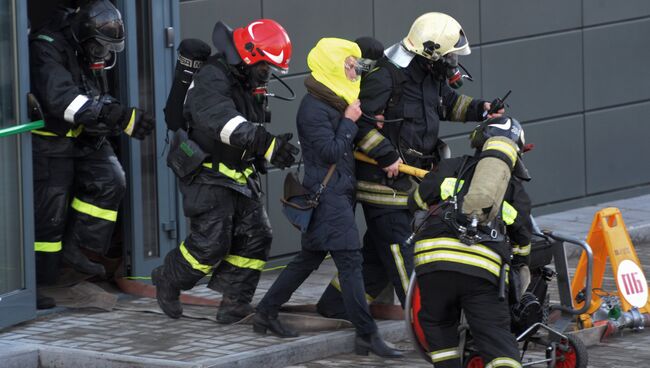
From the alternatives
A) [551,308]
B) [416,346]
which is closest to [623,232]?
[551,308]

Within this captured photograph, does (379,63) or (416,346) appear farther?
(379,63)

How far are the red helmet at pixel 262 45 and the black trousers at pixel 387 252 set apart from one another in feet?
3.41

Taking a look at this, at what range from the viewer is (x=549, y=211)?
13555 mm

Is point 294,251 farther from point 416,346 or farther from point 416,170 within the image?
point 416,346

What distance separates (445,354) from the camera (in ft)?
24.8

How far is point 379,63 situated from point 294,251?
2.55 meters

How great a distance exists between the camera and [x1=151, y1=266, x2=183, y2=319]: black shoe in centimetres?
930

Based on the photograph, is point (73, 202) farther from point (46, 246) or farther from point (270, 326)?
point (270, 326)

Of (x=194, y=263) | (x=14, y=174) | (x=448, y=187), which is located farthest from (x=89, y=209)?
(x=448, y=187)

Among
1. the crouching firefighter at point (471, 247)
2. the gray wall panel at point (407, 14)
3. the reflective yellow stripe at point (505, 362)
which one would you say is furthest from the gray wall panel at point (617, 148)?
the reflective yellow stripe at point (505, 362)

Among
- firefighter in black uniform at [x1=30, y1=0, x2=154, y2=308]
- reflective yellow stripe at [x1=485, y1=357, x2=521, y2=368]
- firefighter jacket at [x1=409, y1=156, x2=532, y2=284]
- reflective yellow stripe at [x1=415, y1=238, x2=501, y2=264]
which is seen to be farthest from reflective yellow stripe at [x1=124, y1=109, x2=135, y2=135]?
reflective yellow stripe at [x1=485, y1=357, x2=521, y2=368]

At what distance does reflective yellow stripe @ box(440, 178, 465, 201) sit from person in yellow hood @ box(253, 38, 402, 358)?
123 centimetres

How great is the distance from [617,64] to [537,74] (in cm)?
114

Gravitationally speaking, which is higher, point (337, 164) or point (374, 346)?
point (337, 164)
